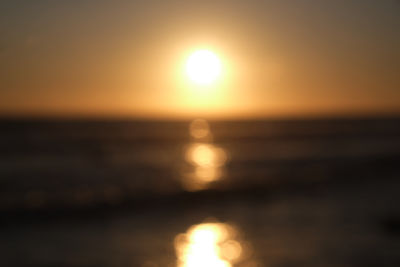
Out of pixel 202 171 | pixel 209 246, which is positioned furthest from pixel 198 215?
pixel 202 171

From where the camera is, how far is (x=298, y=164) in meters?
17.2

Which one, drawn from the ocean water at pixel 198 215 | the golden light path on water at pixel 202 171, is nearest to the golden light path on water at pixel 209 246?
the ocean water at pixel 198 215

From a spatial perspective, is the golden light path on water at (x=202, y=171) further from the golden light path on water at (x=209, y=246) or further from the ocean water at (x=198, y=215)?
the golden light path on water at (x=209, y=246)

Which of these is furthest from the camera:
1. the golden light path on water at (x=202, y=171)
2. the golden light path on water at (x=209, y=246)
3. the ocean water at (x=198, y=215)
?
the golden light path on water at (x=202, y=171)

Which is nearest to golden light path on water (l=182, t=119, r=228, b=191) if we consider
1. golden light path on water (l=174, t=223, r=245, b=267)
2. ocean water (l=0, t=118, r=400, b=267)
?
ocean water (l=0, t=118, r=400, b=267)

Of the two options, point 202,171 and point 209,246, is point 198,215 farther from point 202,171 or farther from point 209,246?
point 202,171

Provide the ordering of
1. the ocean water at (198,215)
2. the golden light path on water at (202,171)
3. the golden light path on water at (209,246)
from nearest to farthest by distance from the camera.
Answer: the golden light path on water at (209,246)
the ocean water at (198,215)
the golden light path on water at (202,171)

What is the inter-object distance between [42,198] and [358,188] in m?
6.69

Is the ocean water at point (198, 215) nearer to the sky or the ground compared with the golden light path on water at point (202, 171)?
nearer to the ground

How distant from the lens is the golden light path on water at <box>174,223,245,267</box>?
5.51 metres

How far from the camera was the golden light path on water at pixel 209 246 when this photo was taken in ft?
18.1

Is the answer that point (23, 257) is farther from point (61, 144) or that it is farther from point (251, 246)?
point (61, 144)

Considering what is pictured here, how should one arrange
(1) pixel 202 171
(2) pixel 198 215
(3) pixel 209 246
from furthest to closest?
(1) pixel 202 171 → (2) pixel 198 215 → (3) pixel 209 246

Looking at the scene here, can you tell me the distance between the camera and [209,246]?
6074 mm
